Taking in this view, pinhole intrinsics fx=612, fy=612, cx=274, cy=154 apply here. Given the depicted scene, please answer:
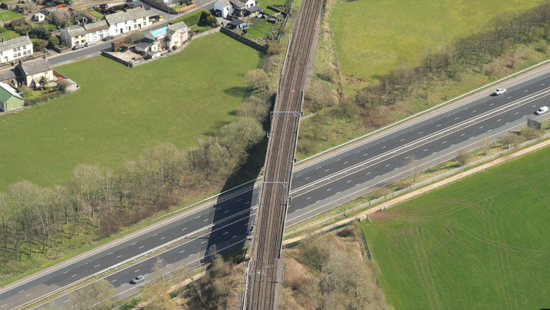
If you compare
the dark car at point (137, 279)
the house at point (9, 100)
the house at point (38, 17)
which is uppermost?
the house at point (38, 17)

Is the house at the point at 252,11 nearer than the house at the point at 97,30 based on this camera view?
No

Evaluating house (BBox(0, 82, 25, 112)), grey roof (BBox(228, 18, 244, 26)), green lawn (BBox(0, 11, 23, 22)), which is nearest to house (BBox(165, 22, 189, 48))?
grey roof (BBox(228, 18, 244, 26))

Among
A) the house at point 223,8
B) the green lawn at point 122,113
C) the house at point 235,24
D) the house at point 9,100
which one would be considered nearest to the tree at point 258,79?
the green lawn at point 122,113

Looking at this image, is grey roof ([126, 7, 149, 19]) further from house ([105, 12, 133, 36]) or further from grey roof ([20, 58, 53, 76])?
grey roof ([20, 58, 53, 76])

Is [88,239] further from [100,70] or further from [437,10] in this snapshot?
[437,10]

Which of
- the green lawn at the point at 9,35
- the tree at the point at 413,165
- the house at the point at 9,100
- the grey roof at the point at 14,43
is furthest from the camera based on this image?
the green lawn at the point at 9,35

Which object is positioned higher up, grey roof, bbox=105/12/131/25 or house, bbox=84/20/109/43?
grey roof, bbox=105/12/131/25

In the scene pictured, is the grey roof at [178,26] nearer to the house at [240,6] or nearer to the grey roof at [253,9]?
the house at [240,6]

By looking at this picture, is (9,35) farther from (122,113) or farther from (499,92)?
(499,92)
